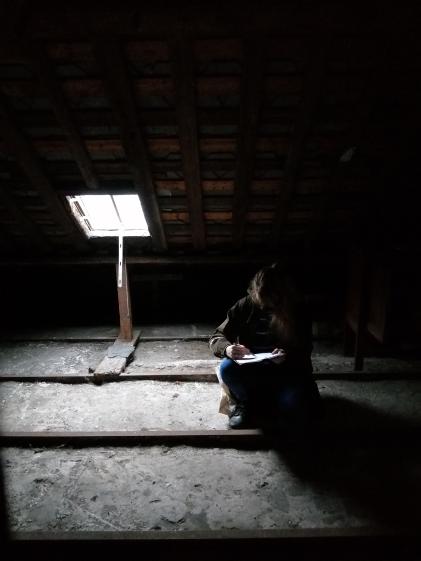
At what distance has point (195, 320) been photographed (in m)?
6.23

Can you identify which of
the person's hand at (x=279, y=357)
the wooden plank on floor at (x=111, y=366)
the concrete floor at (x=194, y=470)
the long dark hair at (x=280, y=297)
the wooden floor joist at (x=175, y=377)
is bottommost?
the concrete floor at (x=194, y=470)

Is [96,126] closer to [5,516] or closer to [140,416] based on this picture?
[140,416]

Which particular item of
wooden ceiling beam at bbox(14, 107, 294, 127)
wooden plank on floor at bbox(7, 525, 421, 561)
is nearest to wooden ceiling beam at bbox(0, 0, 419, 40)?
wooden ceiling beam at bbox(14, 107, 294, 127)

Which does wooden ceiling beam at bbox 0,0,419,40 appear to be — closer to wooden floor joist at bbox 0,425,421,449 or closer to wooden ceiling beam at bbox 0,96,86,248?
wooden ceiling beam at bbox 0,96,86,248

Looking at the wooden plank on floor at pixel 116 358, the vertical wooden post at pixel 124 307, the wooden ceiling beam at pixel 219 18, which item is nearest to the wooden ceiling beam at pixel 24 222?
the vertical wooden post at pixel 124 307

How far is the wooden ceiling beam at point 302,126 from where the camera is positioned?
271 cm

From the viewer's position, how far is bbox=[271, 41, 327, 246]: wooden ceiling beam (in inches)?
107

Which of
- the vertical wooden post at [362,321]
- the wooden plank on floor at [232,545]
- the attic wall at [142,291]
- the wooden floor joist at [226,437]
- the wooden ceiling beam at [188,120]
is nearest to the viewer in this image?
the wooden plank on floor at [232,545]

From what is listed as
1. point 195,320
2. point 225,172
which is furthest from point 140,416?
point 195,320

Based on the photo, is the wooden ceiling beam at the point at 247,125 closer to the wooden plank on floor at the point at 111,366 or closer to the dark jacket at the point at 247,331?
the dark jacket at the point at 247,331

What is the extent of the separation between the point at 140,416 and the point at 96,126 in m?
2.52

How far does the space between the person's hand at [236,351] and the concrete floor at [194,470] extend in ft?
2.33

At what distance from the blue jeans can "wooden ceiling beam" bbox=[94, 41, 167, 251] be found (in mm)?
1851

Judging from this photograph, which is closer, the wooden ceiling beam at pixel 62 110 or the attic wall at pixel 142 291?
the wooden ceiling beam at pixel 62 110
